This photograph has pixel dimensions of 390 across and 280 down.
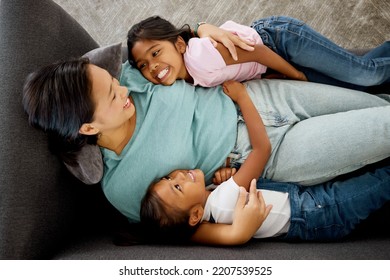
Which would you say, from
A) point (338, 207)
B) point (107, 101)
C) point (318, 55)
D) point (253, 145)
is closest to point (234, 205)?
point (253, 145)

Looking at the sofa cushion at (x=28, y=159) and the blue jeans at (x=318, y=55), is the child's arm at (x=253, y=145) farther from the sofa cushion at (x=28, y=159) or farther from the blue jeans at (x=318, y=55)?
the sofa cushion at (x=28, y=159)

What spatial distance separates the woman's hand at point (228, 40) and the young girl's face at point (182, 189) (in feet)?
1.28

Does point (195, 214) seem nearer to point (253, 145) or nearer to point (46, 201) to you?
point (253, 145)

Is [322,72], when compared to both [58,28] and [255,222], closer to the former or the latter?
[255,222]

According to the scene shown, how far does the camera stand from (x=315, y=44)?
48.5 inches

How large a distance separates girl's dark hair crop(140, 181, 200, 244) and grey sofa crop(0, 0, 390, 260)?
1.7 inches

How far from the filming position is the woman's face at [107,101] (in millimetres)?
1014

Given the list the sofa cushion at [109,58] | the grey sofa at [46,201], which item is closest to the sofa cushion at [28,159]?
the grey sofa at [46,201]

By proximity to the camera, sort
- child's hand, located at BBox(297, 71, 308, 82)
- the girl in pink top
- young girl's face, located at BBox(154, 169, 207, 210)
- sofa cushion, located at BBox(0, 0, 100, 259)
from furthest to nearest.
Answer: child's hand, located at BBox(297, 71, 308, 82) → the girl in pink top → young girl's face, located at BBox(154, 169, 207, 210) → sofa cushion, located at BBox(0, 0, 100, 259)

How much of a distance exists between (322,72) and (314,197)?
16.9 inches

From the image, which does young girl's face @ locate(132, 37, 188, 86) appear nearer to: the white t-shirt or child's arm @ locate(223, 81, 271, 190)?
child's arm @ locate(223, 81, 271, 190)

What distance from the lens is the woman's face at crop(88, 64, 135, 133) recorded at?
3.33ft

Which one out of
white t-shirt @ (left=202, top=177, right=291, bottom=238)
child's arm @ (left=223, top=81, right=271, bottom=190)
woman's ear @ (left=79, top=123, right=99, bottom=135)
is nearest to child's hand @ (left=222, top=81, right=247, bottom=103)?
child's arm @ (left=223, top=81, right=271, bottom=190)

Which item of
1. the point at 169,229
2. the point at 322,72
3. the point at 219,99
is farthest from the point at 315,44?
the point at 169,229
